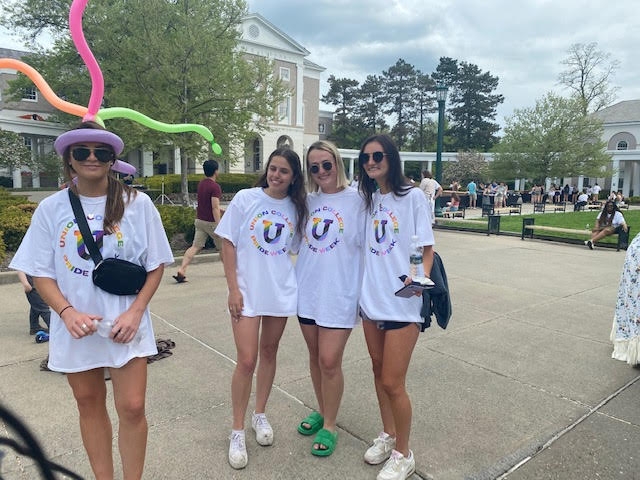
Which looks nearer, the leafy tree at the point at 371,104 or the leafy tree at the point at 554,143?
the leafy tree at the point at 554,143

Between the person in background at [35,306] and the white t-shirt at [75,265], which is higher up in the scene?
the white t-shirt at [75,265]

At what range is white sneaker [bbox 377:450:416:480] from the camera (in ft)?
8.05

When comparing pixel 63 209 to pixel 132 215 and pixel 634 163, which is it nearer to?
pixel 132 215

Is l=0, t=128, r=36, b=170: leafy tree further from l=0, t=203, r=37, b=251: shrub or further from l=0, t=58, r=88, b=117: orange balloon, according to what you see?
l=0, t=58, r=88, b=117: orange balloon

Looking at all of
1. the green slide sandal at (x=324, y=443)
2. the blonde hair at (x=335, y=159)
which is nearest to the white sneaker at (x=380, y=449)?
the green slide sandal at (x=324, y=443)

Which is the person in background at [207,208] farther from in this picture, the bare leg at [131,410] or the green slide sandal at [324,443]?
the bare leg at [131,410]

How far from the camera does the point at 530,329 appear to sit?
16.7 ft

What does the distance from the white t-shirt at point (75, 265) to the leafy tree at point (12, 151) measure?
1039 inches

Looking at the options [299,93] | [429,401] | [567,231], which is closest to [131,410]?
[429,401]

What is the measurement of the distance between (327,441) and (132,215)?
173 cm

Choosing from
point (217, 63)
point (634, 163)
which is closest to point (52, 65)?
point (217, 63)

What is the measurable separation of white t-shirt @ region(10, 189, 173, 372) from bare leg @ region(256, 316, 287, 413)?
88cm

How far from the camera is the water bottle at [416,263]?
2.31 m

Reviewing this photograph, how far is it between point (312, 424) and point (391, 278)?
117 cm
